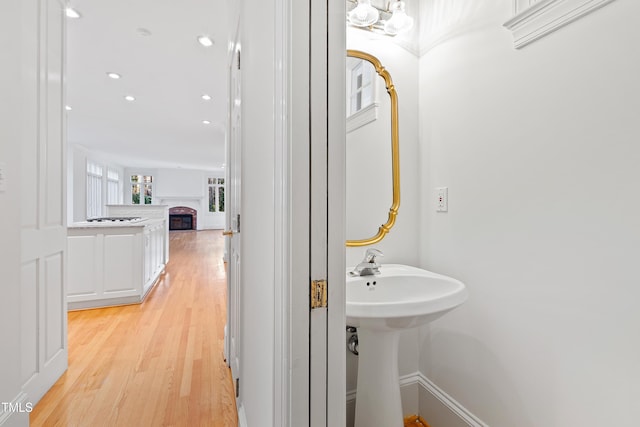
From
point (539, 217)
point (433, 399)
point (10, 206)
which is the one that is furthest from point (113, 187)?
point (539, 217)

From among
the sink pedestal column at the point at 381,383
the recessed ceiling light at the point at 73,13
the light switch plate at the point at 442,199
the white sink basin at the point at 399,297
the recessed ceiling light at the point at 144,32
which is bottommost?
the sink pedestal column at the point at 381,383

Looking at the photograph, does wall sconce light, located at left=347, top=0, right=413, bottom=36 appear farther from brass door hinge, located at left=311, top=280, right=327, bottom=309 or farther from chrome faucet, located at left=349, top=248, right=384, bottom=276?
brass door hinge, located at left=311, top=280, right=327, bottom=309

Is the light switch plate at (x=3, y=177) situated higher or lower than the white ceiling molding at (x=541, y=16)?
lower

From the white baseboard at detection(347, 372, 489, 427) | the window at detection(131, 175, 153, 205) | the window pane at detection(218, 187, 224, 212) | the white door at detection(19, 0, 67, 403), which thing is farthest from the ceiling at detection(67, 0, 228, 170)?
the window pane at detection(218, 187, 224, 212)

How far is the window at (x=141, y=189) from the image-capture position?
41.8 ft

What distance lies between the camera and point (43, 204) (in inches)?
69.1

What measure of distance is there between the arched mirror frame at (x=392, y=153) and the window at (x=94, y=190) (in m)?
9.69

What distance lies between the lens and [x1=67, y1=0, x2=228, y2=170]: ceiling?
8.22ft

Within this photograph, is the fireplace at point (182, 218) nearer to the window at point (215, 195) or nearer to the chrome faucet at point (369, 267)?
the window at point (215, 195)

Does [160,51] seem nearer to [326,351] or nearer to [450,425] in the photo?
[326,351]

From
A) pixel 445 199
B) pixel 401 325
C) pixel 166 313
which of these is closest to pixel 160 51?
pixel 166 313

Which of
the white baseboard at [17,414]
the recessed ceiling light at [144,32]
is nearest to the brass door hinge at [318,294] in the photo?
the white baseboard at [17,414]

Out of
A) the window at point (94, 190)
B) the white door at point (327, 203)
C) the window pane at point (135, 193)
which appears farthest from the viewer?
A: the window pane at point (135, 193)

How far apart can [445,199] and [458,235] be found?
7.7 inches
